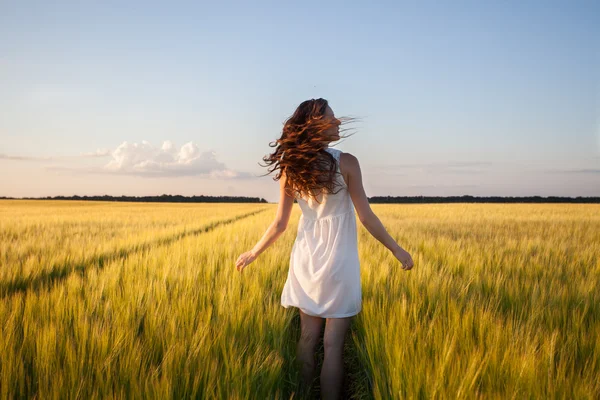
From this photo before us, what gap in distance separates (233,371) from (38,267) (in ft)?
11.6

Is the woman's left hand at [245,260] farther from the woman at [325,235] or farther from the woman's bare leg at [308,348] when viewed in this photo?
the woman's bare leg at [308,348]

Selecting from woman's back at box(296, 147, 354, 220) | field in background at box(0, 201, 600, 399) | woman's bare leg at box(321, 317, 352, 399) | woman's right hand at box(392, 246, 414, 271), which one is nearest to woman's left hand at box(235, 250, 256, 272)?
field in background at box(0, 201, 600, 399)

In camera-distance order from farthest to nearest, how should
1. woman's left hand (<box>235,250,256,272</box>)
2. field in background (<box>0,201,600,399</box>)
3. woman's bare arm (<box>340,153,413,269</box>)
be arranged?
woman's left hand (<box>235,250,256,272</box>) → woman's bare arm (<box>340,153,413,269</box>) → field in background (<box>0,201,600,399</box>)

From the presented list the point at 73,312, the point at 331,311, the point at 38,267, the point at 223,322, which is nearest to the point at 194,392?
the point at 223,322

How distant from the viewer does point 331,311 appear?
2059 mm

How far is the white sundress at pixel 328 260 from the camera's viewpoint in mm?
2076

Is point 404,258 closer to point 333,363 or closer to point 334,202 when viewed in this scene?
point 334,202

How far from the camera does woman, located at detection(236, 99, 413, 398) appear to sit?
206 centimetres

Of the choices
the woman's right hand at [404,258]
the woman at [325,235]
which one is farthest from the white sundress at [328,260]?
the woman's right hand at [404,258]

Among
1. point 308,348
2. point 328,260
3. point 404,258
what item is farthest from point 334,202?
point 308,348

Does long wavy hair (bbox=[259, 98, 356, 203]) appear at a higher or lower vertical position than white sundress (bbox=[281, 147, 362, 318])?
higher

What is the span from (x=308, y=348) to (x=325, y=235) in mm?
631

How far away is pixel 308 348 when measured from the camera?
2.10 metres

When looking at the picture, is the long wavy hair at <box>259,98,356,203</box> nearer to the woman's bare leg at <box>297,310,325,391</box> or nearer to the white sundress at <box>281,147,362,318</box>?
the white sundress at <box>281,147,362,318</box>
